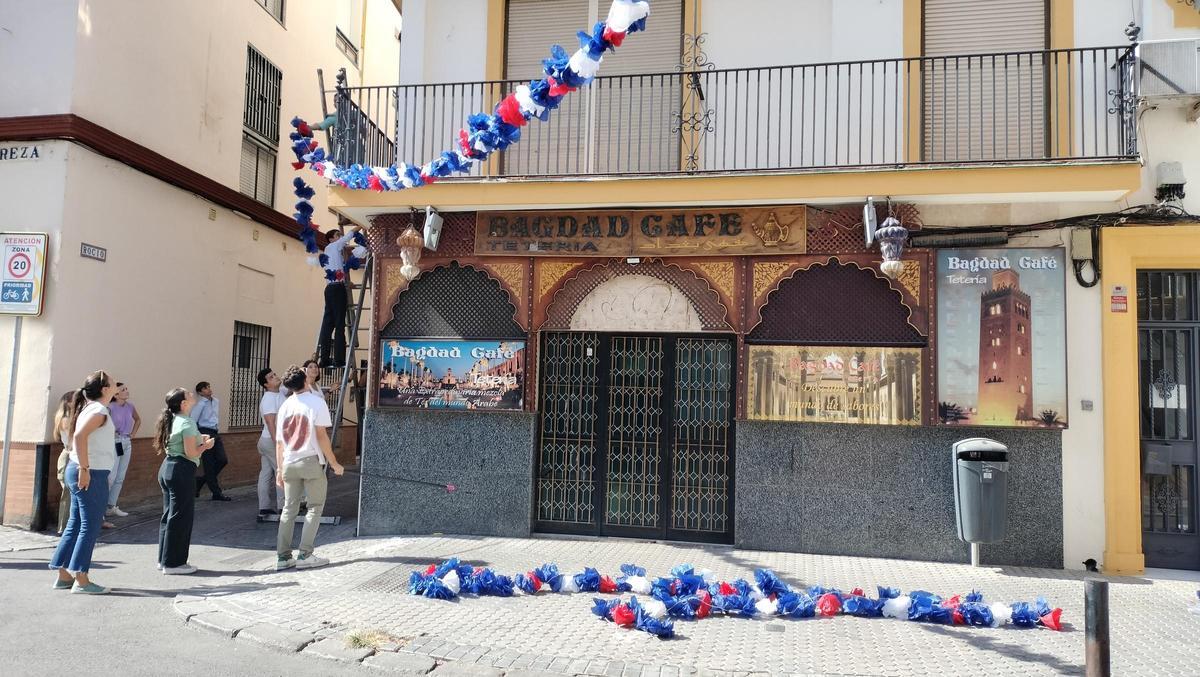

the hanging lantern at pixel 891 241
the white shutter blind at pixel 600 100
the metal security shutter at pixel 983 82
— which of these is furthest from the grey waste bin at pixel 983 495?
the white shutter blind at pixel 600 100

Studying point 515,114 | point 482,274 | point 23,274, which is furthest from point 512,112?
point 23,274

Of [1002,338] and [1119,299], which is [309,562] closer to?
[1002,338]

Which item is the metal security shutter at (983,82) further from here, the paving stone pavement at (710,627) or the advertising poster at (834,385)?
the paving stone pavement at (710,627)

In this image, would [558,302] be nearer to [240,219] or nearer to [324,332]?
[324,332]

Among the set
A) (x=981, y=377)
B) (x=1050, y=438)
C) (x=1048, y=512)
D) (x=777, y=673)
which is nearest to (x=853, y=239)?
(x=981, y=377)

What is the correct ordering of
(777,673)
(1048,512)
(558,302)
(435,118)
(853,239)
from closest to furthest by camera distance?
(777,673) → (1048,512) → (853,239) → (558,302) → (435,118)

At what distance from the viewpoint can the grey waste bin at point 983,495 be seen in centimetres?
787

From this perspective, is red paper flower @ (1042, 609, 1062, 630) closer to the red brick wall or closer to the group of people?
the group of people

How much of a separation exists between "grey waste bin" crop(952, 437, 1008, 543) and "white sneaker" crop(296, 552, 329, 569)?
6.28m

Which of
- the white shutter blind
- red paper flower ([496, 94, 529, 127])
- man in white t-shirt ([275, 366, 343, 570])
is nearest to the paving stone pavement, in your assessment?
man in white t-shirt ([275, 366, 343, 570])

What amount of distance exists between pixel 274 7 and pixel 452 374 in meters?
9.61

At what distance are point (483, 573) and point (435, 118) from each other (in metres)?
5.97

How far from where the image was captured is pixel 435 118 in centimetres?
1038

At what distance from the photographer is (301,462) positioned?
7.82 m
